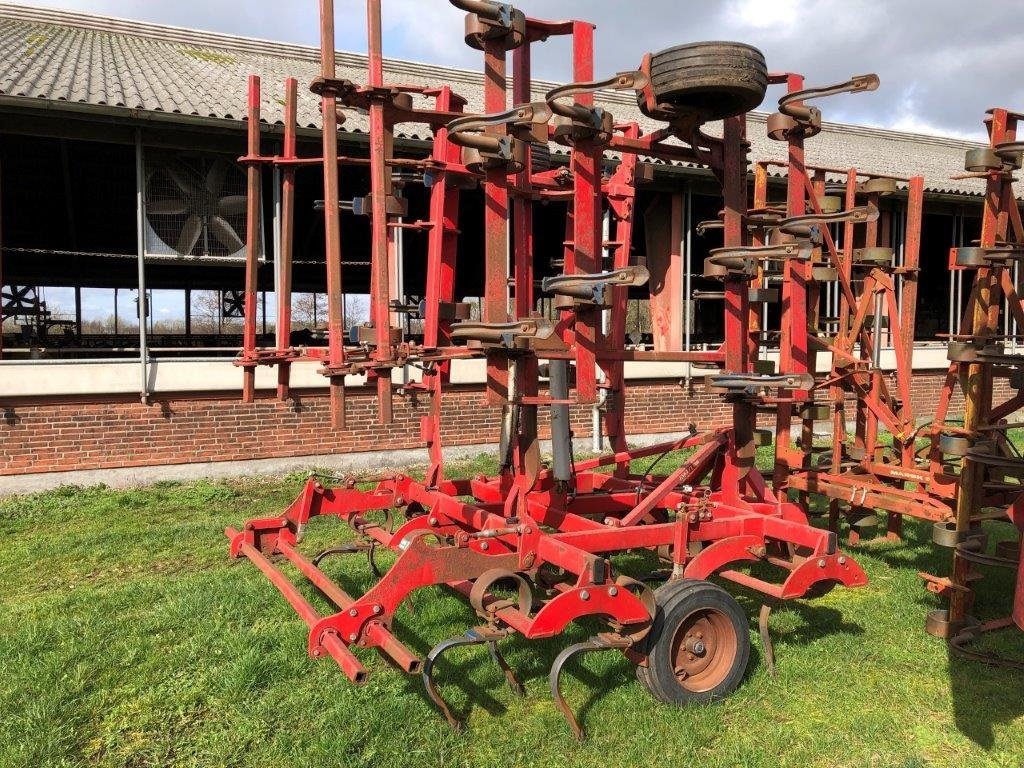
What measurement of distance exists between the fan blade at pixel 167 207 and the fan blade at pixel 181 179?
12cm

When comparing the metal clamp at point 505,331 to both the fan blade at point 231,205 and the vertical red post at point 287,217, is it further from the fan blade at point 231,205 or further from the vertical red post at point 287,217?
the fan blade at point 231,205

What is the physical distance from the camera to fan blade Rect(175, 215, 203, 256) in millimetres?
9086

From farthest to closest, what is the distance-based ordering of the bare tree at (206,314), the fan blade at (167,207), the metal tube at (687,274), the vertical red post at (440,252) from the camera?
the bare tree at (206,314), the metal tube at (687,274), the fan blade at (167,207), the vertical red post at (440,252)

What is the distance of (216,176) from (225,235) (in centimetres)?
68

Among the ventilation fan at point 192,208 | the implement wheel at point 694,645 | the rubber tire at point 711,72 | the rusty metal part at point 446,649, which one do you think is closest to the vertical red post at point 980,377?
the implement wheel at point 694,645

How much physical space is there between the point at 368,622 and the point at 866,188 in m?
5.23

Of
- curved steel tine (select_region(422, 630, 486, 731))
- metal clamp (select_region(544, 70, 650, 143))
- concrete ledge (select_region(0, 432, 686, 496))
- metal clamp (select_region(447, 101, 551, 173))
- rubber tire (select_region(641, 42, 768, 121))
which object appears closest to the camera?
curved steel tine (select_region(422, 630, 486, 731))

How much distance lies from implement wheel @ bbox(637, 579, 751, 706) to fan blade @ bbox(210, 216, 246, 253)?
23.7ft

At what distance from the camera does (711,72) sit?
3959 millimetres

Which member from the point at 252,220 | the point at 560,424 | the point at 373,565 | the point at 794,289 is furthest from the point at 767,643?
the point at 252,220

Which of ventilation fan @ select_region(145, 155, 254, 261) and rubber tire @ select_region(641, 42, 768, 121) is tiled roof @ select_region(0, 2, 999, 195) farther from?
rubber tire @ select_region(641, 42, 768, 121)

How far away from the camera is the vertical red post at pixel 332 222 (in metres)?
3.75

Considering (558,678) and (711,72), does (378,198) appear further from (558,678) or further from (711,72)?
(558,678)

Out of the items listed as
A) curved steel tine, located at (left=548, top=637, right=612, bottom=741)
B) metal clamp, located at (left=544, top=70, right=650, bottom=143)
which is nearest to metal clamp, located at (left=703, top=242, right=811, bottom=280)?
metal clamp, located at (left=544, top=70, right=650, bottom=143)
